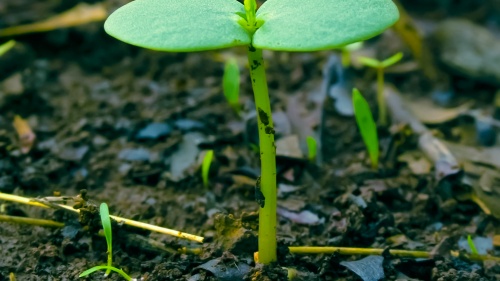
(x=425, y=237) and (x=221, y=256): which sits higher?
(x=221, y=256)

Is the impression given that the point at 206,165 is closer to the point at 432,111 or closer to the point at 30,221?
the point at 30,221

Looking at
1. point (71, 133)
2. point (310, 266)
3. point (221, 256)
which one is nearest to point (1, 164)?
point (71, 133)

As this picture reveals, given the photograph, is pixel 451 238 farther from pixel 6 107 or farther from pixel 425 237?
pixel 6 107

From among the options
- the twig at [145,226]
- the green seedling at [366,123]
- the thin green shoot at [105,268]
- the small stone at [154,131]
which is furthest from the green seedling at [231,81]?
the thin green shoot at [105,268]

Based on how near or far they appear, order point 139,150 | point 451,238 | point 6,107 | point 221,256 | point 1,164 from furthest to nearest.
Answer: point 6,107 < point 139,150 < point 1,164 < point 451,238 < point 221,256

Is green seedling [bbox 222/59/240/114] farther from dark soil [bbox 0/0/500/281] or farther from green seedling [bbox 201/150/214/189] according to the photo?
green seedling [bbox 201/150/214/189]

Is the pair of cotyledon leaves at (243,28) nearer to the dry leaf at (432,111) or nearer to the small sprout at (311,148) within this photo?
the small sprout at (311,148)

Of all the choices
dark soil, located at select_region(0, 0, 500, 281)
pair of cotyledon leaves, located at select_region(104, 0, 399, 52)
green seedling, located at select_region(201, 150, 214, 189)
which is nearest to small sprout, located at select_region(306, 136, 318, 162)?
dark soil, located at select_region(0, 0, 500, 281)

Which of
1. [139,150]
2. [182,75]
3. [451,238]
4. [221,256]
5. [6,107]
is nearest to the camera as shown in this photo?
[221,256]
